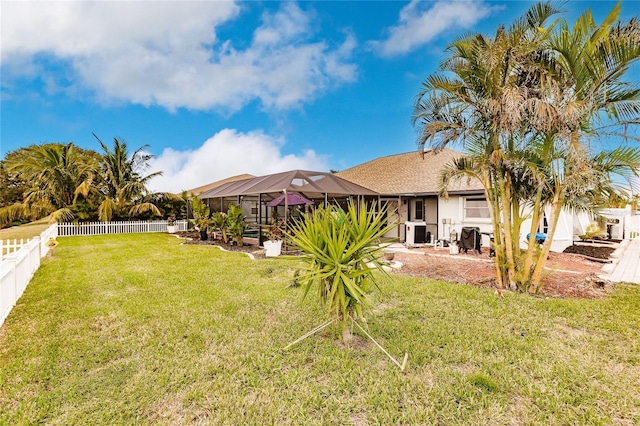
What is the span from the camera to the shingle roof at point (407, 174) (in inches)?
585

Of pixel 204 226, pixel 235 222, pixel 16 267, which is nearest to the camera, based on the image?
pixel 16 267

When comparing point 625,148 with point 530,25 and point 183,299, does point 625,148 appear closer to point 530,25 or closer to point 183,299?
point 530,25

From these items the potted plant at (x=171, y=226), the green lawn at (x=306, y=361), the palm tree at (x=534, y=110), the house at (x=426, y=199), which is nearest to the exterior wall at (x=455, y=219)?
the house at (x=426, y=199)

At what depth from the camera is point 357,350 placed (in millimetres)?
3760

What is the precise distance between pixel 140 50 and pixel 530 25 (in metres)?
13.7

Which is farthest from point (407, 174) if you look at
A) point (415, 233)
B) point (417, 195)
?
point (415, 233)

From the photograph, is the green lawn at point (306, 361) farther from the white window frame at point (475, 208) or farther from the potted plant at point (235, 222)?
the white window frame at point (475, 208)

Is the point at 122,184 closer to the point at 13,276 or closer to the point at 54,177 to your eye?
the point at 54,177

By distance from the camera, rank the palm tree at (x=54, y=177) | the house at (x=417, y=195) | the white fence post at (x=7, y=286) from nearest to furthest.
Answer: the white fence post at (x=7, y=286) < the house at (x=417, y=195) < the palm tree at (x=54, y=177)

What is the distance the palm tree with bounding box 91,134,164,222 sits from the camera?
69.0 feet

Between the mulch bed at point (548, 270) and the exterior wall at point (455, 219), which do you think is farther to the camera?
the exterior wall at point (455, 219)

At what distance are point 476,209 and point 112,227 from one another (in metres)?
22.2

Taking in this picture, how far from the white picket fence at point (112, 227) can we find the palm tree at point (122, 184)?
82 cm

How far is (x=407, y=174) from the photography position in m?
17.8
